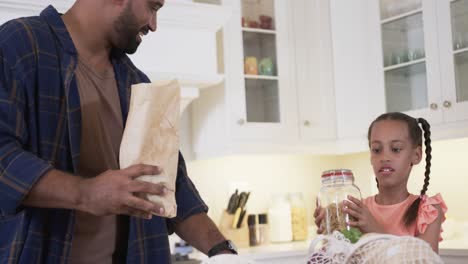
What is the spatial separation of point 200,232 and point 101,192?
1.33ft

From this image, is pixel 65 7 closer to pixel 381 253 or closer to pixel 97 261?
pixel 97 261

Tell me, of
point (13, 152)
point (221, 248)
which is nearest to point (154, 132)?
point (13, 152)

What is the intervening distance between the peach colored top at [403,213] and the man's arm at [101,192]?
44.6 inches

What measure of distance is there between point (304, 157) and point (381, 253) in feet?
9.79

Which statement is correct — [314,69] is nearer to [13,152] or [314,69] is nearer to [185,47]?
[185,47]

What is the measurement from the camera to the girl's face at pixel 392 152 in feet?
6.86

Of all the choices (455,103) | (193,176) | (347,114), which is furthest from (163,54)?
(455,103)

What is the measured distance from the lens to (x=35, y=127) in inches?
46.9

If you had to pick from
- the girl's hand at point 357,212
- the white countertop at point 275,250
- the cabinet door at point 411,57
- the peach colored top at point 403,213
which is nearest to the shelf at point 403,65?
the cabinet door at point 411,57

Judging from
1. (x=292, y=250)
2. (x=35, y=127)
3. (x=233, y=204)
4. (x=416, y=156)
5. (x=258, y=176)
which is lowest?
(x=292, y=250)

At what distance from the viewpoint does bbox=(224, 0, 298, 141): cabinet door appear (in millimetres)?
3219

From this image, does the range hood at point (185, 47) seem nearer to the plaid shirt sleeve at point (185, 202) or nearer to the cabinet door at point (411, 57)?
the cabinet door at point (411, 57)

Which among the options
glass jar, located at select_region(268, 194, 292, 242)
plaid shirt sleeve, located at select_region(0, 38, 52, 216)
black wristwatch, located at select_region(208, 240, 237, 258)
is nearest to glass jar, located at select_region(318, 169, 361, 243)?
black wristwatch, located at select_region(208, 240, 237, 258)

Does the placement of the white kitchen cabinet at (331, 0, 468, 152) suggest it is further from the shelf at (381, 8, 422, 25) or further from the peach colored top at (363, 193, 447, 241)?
the peach colored top at (363, 193, 447, 241)
